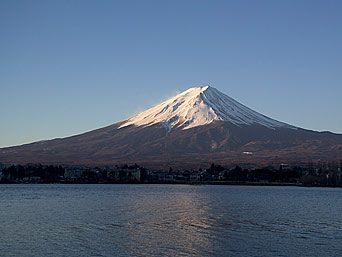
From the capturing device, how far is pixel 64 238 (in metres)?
26.8

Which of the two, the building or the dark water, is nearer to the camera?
the dark water

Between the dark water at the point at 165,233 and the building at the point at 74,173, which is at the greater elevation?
the building at the point at 74,173

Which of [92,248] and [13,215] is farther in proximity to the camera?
[13,215]

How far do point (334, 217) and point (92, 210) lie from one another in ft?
65.9

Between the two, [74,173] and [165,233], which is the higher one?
[74,173]

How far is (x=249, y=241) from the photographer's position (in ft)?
87.0

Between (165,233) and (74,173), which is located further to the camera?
(74,173)

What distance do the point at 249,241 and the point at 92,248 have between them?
8327 millimetres

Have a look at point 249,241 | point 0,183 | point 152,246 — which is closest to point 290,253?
point 249,241

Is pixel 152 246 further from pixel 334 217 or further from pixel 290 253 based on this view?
pixel 334 217

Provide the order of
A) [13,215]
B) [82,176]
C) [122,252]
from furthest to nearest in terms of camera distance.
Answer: [82,176], [13,215], [122,252]

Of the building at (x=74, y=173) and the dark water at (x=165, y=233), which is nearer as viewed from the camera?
the dark water at (x=165, y=233)

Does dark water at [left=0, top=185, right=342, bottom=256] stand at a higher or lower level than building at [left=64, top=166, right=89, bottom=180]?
lower

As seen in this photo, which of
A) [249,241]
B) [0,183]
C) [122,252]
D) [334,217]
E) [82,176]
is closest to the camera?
[122,252]
